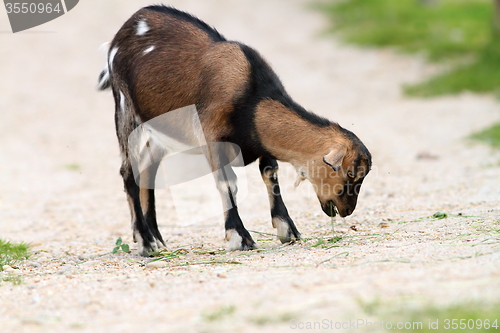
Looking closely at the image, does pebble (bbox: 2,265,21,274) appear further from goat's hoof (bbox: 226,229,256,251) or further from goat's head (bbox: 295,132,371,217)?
goat's head (bbox: 295,132,371,217)

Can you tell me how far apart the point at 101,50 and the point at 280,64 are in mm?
11228

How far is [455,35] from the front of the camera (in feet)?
55.3

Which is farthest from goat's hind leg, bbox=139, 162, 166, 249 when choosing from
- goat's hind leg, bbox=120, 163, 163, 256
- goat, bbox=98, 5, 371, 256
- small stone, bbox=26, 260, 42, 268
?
small stone, bbox=26, 260, 42, 268

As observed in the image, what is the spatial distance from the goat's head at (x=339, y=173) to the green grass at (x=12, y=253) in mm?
2196

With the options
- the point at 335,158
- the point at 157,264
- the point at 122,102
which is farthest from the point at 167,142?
the point at 335,158

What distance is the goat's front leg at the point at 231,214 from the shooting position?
16.7 feet

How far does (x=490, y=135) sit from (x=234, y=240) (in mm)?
5793

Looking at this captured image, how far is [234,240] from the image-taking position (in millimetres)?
5102

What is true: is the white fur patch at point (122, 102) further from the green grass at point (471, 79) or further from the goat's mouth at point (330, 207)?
the green grass at point (471, 79)

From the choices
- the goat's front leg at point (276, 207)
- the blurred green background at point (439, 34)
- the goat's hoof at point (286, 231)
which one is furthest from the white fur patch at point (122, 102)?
the blurred green background at point (439, 34)

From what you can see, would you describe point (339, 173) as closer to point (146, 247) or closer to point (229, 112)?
point (229, 112)

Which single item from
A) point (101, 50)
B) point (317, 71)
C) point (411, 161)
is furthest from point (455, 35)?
point (101, 50)

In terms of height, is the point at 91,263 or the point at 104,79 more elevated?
the point at 104,79

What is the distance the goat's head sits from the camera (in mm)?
4805
